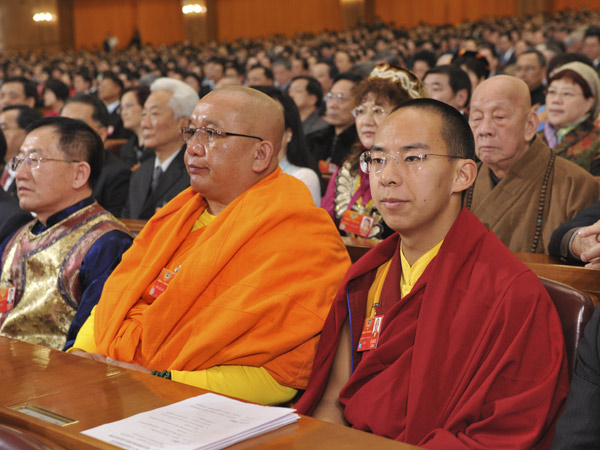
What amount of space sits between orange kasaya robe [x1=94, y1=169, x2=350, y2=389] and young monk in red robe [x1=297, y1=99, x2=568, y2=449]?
6.2 inches

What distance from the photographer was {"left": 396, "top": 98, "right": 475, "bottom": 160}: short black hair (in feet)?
5.46

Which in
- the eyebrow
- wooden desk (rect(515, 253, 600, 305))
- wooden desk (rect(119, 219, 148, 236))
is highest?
the eyebrow

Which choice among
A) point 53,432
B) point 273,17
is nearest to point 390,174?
point 53,432

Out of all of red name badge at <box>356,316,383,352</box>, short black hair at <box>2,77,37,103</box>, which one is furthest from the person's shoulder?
short black hair at <box>2,77,37,103</box>

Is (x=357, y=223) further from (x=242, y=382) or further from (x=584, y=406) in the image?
(x=584, y=406)

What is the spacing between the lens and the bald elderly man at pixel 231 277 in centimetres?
186

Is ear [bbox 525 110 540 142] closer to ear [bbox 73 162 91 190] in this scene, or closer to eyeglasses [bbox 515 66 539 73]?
ear [bbox 73 162 91 190]

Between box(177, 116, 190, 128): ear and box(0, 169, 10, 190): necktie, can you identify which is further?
box(0, 169, 10, 190): necktie

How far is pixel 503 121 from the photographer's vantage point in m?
2.70

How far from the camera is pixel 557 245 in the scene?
6.91ft

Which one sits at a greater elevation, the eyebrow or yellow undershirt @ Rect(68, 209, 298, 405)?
the eyebrow

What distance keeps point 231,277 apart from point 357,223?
104 centimetres

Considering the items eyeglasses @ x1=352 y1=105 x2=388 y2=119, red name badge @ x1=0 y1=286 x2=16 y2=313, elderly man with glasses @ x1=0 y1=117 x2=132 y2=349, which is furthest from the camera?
eyeglasses @ x1=352 y1=105 x2=388 y2=119

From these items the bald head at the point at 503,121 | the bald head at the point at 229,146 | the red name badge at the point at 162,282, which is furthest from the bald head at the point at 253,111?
the bald head at the point at 503,121
